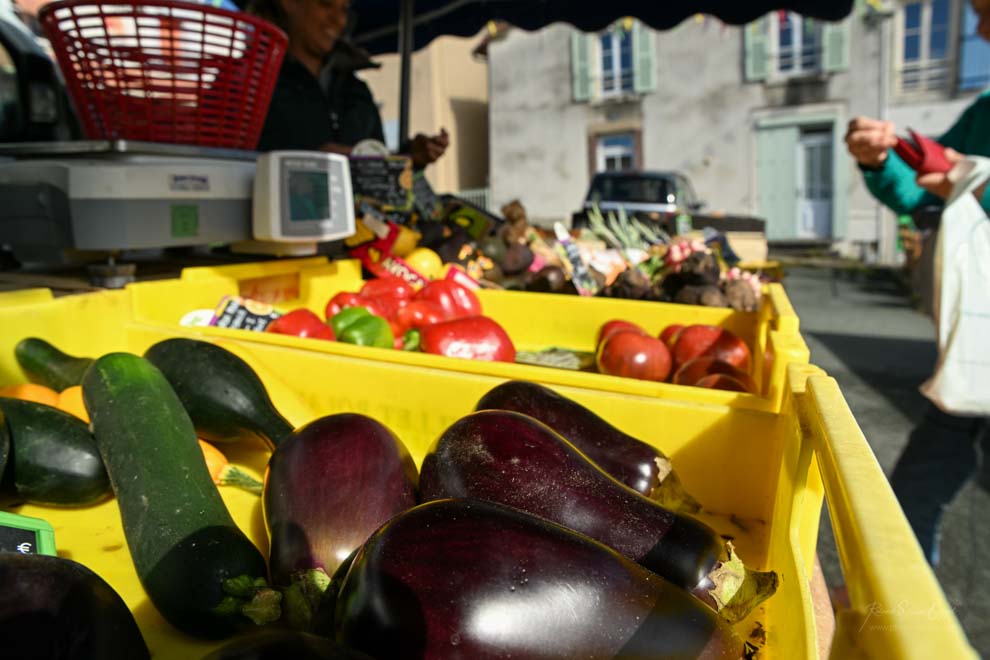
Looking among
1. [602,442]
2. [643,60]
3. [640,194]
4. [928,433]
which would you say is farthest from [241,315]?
[643,60]

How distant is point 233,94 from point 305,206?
0.43 m

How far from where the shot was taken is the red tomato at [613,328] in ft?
6.69

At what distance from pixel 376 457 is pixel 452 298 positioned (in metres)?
1.47

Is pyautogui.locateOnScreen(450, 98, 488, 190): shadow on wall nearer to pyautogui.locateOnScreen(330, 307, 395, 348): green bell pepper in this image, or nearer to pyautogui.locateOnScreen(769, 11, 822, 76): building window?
pyautogui.locateOnScreen(769, 11, 822, 76): building window

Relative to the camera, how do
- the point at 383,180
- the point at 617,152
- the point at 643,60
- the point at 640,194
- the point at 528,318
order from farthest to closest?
the point at 617,152, the point at 643,60, the point at 640,194, the point at 383,180, the point at 528,318

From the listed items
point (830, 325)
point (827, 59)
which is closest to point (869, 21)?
point (827, 59)

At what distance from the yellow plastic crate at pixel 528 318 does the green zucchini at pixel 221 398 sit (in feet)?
0.73

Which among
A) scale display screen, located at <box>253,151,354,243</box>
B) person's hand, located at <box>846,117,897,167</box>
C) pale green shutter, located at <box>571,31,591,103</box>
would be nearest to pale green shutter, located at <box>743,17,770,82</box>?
pale green shutter, located at <box>571,31,591,103</box>

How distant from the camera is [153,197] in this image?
1.73 metres

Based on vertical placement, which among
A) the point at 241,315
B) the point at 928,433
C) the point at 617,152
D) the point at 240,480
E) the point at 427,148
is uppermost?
the point at 617,152

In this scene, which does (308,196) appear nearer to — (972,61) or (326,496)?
(326,496)

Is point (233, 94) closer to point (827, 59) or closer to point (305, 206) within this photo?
point (305, 206)

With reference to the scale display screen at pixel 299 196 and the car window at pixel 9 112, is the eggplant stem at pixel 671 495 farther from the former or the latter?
the car window at pixel 9 112

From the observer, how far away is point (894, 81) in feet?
49.6
